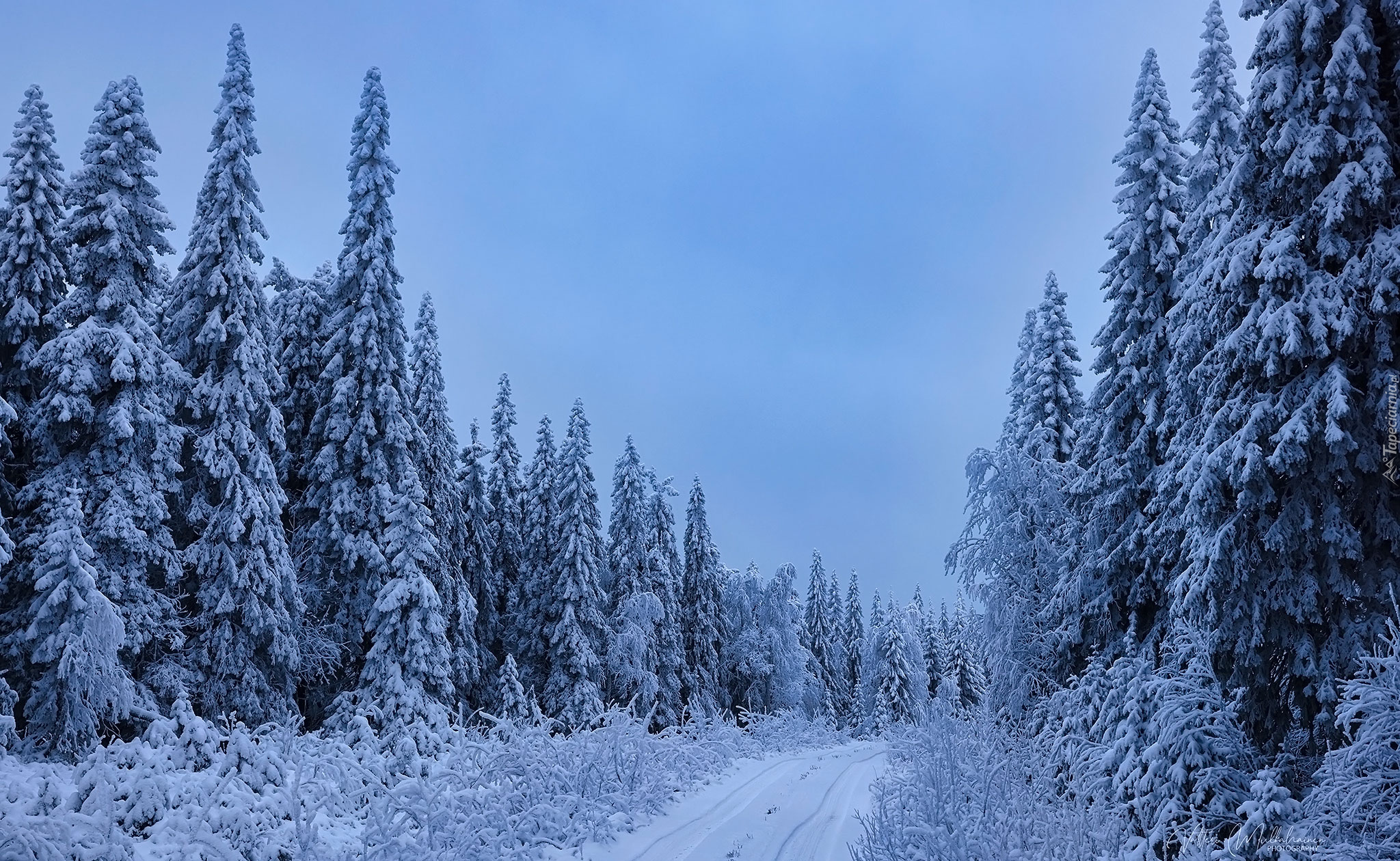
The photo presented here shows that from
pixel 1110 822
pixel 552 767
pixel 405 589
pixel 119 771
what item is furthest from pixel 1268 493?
pixel 405 589

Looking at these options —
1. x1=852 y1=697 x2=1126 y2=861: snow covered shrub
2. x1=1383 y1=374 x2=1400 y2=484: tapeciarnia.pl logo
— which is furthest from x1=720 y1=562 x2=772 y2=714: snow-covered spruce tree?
x1=1383 y1=374 x2=1400 y2=484: tapeciarnia.pl logo

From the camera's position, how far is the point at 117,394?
16.3m

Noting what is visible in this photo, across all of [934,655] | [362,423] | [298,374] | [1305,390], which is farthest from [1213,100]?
[934,655]

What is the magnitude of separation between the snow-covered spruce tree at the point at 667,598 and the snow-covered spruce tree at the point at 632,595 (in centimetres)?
41

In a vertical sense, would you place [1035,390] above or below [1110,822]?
above

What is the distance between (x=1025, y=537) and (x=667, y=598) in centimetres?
2225

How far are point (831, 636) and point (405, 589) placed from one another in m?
49.0

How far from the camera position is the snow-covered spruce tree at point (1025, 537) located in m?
19.2

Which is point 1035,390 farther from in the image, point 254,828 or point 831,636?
point 831,636

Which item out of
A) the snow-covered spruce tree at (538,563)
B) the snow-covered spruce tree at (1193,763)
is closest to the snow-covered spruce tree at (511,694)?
the snow-covered spruce tree at (538,563)

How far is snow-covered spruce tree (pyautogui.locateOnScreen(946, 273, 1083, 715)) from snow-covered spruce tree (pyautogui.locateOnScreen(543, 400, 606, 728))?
52.6 ft

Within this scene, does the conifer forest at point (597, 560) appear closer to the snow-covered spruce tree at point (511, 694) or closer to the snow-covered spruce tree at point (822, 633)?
the snow-covered spruce tree at point (511, 694)

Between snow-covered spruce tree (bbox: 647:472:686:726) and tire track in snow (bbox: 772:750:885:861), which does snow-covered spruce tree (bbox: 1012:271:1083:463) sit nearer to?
tire track in snow (bbox: 772:750:885:861)

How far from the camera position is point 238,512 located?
1827 cm
